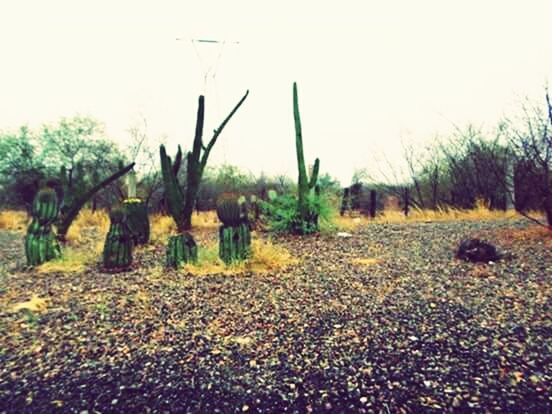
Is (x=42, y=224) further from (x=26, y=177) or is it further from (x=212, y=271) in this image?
(x=26, y=177)

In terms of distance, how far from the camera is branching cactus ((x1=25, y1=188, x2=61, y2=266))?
16.1ft

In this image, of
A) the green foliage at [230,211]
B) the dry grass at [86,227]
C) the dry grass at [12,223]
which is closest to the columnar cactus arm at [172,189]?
the green foliage at [230,211]

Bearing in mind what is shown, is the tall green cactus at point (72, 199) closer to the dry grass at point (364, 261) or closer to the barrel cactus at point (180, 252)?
the barrel cactus at point (180, 252)

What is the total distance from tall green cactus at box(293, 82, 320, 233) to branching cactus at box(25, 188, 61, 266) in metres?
3.88

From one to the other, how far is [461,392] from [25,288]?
3.99m

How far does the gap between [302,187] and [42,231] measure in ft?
13.8

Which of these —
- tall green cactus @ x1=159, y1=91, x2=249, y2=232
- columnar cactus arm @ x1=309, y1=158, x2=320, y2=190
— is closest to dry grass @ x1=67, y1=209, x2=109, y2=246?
tall green cactus @ x1=159, y1=91, x2=249, y2=232

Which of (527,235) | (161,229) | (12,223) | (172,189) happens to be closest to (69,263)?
(172,189)

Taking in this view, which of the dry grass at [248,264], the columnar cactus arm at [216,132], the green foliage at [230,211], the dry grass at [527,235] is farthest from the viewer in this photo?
the columnar cactus arm at [216,132]

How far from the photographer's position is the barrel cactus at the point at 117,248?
4633 mm

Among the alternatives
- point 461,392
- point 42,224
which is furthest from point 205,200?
point 461,392

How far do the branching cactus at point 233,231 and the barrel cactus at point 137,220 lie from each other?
90.8 inches

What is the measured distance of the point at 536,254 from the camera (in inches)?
186

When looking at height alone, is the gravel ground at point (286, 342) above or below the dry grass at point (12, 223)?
below
